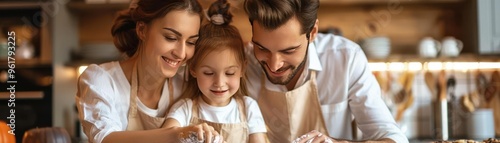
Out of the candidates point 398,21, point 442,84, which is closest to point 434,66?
point 442,84

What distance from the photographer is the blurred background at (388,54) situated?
11.0 feet

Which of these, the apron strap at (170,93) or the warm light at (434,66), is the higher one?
the warm light at (434,66)

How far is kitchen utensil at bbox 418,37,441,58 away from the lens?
3412 mm

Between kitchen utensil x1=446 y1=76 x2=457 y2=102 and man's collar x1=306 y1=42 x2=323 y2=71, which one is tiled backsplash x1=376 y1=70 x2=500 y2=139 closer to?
kitchen utensil x1=446 y1=76 x2=457 y2=102

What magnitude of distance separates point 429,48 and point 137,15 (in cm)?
235

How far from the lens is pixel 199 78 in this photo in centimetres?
144

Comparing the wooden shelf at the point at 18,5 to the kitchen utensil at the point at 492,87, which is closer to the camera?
the wooden shelf at the point at 18,5

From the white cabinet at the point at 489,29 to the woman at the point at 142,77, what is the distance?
2.27 metres

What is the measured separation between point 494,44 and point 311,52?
1.94m

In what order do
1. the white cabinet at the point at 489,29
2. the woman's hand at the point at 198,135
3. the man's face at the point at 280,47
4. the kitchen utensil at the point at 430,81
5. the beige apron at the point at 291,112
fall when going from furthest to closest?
the kitchen utensil at the point at 430,81
the white cabinet at the point at 489,29
the beige apron at the point at 291,112
the man's face at the point at 280,47
the woman's hand at the point at 198,135

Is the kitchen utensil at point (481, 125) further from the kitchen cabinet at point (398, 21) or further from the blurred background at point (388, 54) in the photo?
the kitchen cabinet at point (398, 21)

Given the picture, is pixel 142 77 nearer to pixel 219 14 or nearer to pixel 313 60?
pixel 219 14

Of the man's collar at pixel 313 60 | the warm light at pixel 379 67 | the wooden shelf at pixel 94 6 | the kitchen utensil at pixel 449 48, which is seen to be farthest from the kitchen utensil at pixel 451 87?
the man's collar at pixel 313 60

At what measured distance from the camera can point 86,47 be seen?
3.52 meters
